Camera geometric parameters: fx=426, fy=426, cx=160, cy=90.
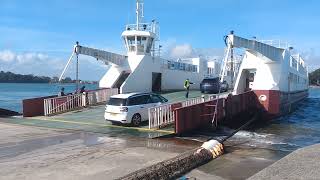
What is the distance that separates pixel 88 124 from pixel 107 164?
32.3 feet

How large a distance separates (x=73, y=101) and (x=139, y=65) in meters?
7.14

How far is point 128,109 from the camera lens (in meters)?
20.3

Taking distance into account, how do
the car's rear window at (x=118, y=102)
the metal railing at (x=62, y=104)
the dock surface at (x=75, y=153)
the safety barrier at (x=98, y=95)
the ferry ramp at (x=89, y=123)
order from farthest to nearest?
the safety barrier at (x=98, y=95), the metal railing at (x=62, y=104), the car's rear window at (x=118, y=102), the ferry ramp at (x=89, y=123), the dock surface at (x=75, y=153)

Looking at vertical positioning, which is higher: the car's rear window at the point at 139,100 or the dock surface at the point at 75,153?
the car's rear window at the point at 139,100

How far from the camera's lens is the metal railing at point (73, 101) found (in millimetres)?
26531

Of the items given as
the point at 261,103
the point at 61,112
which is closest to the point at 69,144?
the point at 61,112

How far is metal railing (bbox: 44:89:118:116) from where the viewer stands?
26.5 metres

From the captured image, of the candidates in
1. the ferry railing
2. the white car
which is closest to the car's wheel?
the white car

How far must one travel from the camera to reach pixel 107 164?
39.6 ft

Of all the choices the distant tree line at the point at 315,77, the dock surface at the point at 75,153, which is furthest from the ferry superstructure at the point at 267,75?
the distant tree line at the point at 315,77

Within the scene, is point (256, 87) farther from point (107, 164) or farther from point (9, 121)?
point (107, 164)

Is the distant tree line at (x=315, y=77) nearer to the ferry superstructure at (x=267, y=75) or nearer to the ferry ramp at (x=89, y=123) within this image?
the ferry superstructure at (x=267, y=75)

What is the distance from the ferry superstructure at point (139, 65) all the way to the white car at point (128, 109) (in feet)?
30.1

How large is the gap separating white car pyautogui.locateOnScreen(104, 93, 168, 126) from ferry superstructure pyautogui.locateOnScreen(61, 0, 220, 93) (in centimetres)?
917
